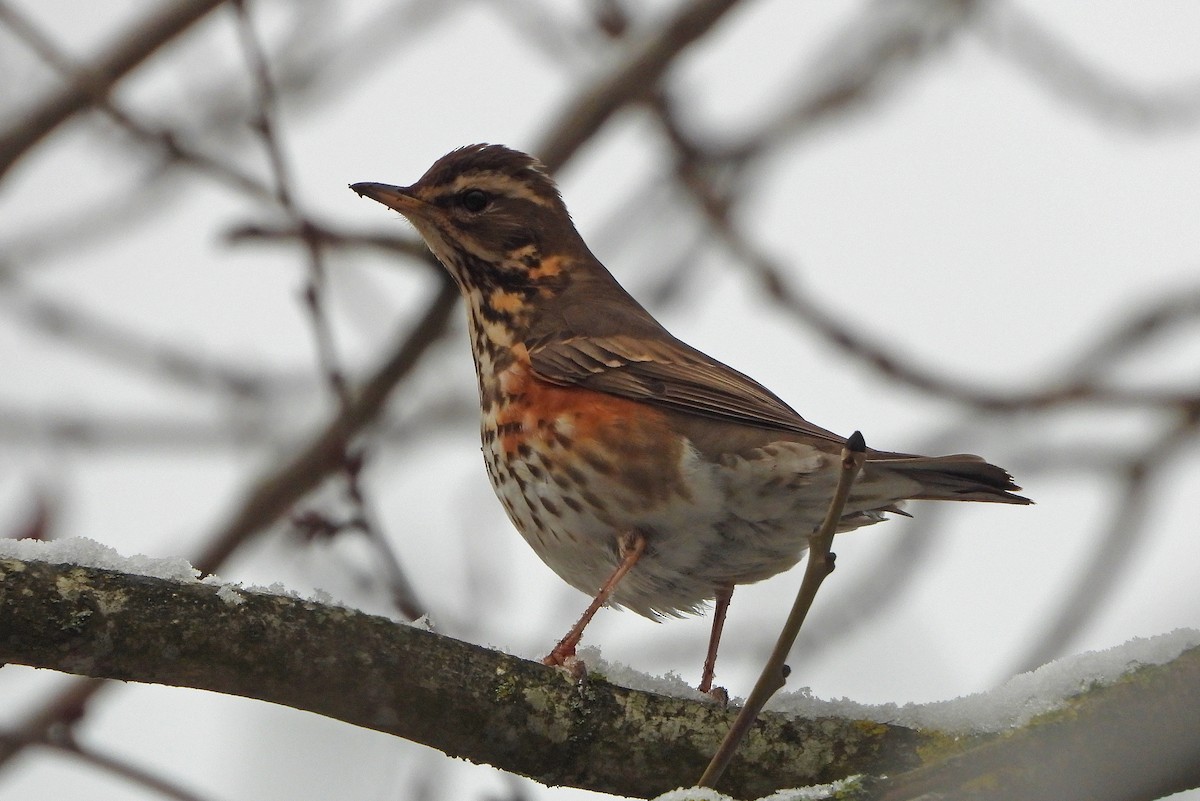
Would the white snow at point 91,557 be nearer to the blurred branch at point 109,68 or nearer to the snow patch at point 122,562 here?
the snow patch at point 122,562

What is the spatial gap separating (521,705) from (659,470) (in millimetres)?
1741

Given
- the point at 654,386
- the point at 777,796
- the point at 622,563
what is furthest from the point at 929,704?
the point at 654,386

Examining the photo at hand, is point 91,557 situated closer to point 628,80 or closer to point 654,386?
point 654,386

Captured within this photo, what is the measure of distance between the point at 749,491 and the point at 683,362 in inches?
30.1

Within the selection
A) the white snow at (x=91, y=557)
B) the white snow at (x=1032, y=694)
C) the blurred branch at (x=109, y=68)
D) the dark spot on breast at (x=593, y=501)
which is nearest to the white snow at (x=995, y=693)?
the white snow at (x=1032, y=694)

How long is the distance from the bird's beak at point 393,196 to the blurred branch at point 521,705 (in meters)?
2.81

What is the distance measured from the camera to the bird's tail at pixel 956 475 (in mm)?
4469

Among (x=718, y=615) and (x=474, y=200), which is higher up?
(x=474, y=200)

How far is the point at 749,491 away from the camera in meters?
4.87

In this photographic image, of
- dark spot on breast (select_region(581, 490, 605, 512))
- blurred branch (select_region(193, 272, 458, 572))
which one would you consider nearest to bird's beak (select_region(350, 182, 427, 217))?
blurred branch (select_region(193, 272, 458, 572))

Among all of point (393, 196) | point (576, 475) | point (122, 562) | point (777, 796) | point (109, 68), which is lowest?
point (777, 796)

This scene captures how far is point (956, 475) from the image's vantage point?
4543mm

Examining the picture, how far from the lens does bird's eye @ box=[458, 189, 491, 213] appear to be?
5.92 meters

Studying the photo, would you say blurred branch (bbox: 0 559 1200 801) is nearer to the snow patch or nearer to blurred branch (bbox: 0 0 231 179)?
the snow patch
